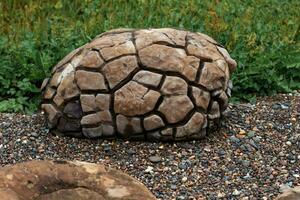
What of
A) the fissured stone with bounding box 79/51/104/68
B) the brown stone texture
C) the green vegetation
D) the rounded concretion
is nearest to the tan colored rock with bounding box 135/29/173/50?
the rounded concretion

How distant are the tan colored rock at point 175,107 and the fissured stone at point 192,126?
2.4 inches

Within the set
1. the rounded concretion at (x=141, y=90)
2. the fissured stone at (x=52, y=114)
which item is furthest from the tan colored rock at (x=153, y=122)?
the fissured stone at (x=52, y=114)

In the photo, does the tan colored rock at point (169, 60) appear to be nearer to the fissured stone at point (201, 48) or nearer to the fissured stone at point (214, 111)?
the fissured stone at point (201, 48)

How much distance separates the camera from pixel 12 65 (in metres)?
5.65

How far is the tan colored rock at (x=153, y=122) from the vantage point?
463cm

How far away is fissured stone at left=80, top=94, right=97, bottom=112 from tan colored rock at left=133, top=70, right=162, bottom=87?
30cm

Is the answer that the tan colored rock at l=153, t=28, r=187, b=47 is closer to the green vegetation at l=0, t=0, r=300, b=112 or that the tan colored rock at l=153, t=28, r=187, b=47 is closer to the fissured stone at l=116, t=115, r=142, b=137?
the fissured stone at l=116, t=115, r=142, b=137

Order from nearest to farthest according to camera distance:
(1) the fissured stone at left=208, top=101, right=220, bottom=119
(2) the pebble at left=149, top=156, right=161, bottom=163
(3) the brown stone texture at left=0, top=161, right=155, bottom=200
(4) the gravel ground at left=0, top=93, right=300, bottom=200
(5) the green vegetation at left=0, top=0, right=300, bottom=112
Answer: (3) the brown stone texture at left=0, top=161, right=155, bottom=200
(4) the gravel ground at left=0, top=93, right=300, bottom=200
(2) the pebble at left=149, top=156, right=161, bottom=163
(1) the fissured stone at left=208, top=101, right=220, bottom=119
(5) the green vegetation at left=0, top=0, right=300, bottom=112

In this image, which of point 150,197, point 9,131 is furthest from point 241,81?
point 150,197

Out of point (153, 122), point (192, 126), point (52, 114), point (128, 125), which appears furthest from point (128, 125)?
point (52, 114)

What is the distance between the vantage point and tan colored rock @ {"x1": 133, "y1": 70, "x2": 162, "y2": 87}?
461 cm

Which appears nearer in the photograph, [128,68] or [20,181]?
[20,181]

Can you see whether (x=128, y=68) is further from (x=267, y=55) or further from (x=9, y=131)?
(x=267, y=55)

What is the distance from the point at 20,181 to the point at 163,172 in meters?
1.40
